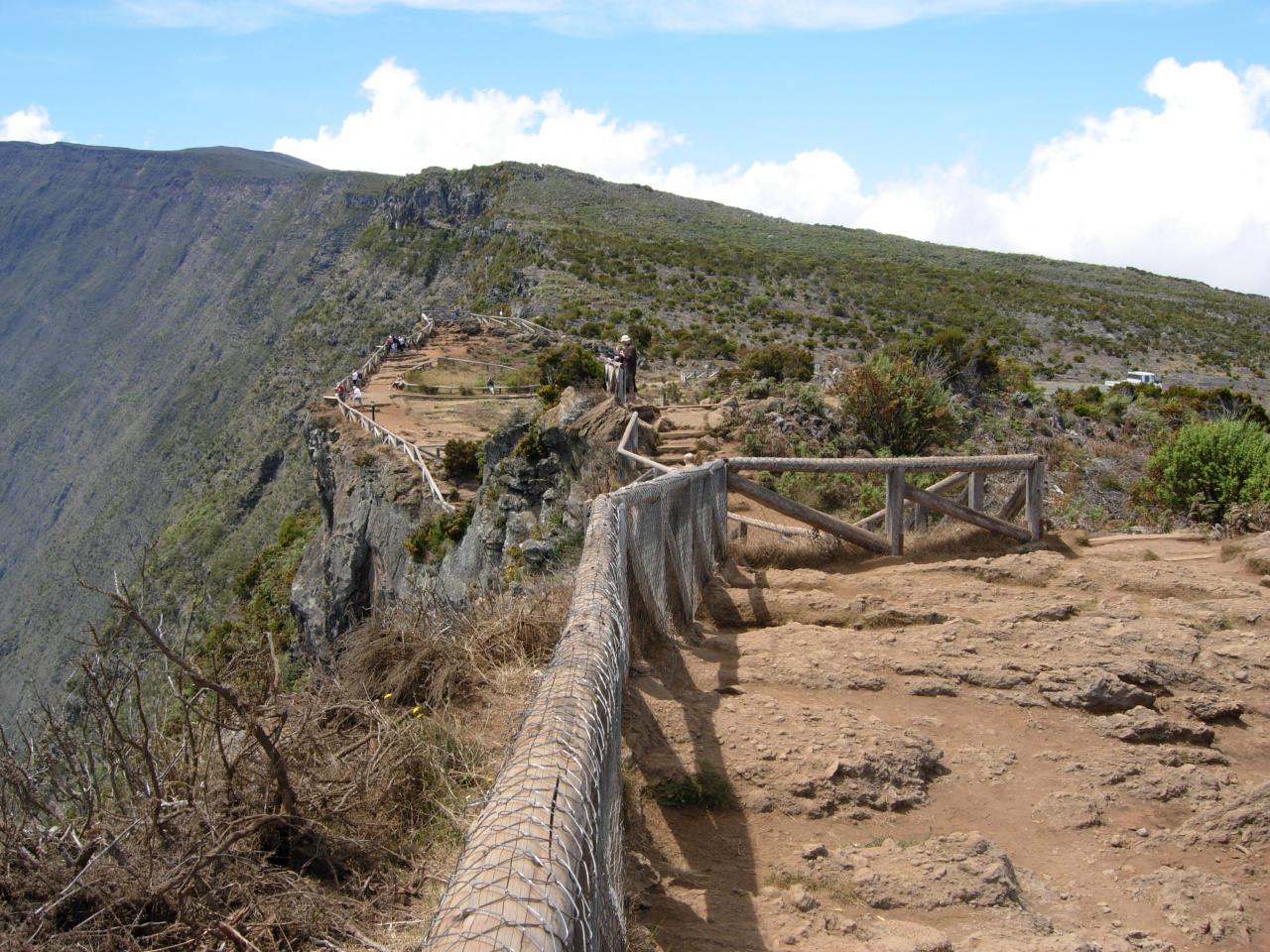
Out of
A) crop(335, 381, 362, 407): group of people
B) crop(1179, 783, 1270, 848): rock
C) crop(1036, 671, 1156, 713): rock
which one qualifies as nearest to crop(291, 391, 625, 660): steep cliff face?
crop(335, 381, 362, 407): group of people

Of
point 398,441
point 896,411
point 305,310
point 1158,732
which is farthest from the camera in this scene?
point 305,310

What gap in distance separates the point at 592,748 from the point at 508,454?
15910mm

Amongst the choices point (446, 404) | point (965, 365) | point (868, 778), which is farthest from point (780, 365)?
point (868, 778)

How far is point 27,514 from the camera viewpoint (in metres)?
90.5

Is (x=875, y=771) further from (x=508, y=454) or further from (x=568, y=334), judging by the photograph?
(x=568, y=334)

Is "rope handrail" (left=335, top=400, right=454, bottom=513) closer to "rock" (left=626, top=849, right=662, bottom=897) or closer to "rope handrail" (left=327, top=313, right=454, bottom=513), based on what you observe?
"rope handrail" (left=327, top=313, right=454, bottom=513)

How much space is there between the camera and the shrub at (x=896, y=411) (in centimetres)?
1455

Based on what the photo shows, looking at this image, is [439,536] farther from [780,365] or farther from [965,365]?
[965,365]

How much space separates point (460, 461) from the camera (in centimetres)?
2172

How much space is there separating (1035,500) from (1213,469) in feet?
15.7

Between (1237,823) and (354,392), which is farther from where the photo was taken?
(354,392)

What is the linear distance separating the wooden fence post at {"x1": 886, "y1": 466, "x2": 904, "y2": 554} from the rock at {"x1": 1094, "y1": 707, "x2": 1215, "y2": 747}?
2791 mm

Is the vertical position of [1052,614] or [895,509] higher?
[895,509]

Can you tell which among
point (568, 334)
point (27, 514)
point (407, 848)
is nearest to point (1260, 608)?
point (407, 848)
